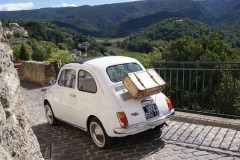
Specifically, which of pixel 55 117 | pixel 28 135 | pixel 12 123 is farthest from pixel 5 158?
pixel 55 117

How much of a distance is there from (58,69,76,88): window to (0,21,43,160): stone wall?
374 centimetres

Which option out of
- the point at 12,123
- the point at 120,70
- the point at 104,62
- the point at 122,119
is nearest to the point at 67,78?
the point at 104,62

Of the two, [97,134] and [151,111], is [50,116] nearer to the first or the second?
[97,134]

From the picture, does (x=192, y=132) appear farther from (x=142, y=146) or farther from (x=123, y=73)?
(x=123, y=73)

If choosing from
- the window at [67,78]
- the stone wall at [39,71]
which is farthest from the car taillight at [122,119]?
the stone wall at [39,71]

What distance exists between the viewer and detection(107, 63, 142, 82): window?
621 cm

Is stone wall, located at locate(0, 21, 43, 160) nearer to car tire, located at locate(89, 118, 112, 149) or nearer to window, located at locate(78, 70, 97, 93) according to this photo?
car tire, located at locate(89, 118, 112, 149)

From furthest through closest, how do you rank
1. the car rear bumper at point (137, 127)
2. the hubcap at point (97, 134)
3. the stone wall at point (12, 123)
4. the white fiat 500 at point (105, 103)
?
the hubcap at point (97, 134), the white fiat 500 at point (105, 103), the car rear bumper at point (137, 127), the stone wall at point (12, 123)

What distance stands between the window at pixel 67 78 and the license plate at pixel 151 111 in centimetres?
175

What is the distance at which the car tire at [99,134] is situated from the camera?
5.91 m

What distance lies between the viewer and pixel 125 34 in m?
188

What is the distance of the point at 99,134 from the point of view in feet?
20.1

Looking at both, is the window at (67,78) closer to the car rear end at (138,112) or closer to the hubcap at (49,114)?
the hubcap at (49,114)

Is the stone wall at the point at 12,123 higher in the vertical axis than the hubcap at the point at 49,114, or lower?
higher
